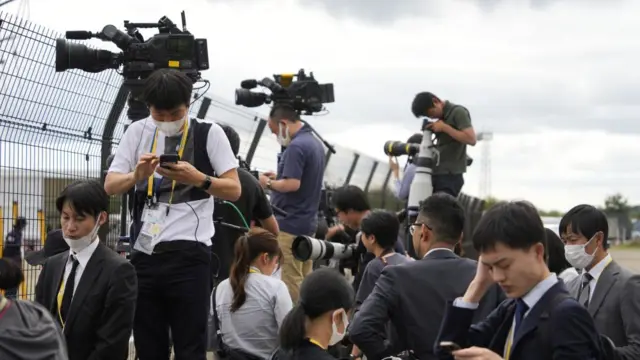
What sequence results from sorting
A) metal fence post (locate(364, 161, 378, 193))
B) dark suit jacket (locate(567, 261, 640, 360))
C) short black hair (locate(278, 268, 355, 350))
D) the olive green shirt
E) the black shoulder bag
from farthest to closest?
metal fence post (locate(364, 161, 378, 193)), the olive green shirt, the black shoulder bag, dark suit jacket (locate(567, 261, 640, 360)), short black hair (locate(278, 268, 355, 350))

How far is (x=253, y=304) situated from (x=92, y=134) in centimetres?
235

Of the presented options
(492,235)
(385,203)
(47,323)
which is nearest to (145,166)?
(47,323)

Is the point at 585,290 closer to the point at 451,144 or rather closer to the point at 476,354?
the point at 476,354

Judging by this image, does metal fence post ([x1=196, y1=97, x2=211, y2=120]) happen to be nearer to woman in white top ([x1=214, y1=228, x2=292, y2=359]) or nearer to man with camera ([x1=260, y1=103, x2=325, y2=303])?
man with camera ([x1=260, y1=103, x2=325, y2=303])

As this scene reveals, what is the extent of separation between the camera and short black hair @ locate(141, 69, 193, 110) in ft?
20.0

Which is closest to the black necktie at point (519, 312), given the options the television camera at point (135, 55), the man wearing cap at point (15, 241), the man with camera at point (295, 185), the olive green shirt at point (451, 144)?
the television camera at point (135, 55)

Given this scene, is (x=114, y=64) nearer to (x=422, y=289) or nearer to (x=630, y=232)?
(x=422, y=289)

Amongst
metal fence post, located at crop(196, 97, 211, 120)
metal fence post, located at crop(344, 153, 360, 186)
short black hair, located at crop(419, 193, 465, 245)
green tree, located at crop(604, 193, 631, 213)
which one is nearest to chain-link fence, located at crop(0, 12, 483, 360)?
metal fence post, located at crop(196, 97, 211, 120)

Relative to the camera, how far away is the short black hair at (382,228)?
7.98 m

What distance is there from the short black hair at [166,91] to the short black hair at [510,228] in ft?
8.07

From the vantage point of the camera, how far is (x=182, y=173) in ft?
19.5

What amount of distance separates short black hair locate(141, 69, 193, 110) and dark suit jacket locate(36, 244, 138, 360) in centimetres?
98

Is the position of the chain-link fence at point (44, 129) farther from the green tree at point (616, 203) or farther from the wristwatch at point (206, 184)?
the green tree at point (616, 203)

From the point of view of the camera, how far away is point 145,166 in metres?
5.88
